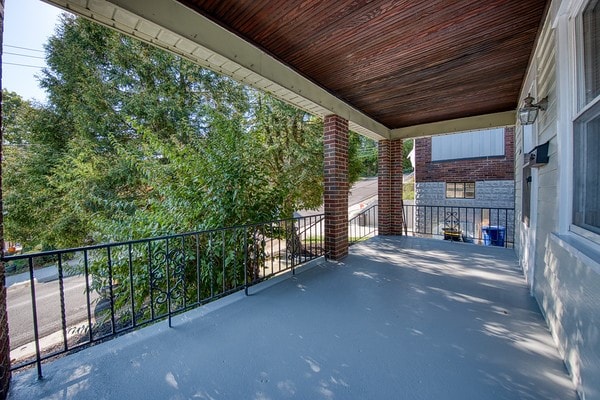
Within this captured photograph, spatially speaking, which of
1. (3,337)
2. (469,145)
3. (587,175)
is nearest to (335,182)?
(587,175)

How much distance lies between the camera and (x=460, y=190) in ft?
30.5

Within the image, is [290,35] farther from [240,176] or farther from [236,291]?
[236,291]

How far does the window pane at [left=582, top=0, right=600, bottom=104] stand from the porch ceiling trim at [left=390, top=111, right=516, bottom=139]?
145 inches

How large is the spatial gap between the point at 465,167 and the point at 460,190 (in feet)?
2.72

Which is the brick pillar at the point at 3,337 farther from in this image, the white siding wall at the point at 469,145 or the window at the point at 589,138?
the white siding wall at the point at 469,145

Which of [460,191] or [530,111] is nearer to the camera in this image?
[530,111]

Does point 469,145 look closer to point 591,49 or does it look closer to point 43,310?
point 591,49

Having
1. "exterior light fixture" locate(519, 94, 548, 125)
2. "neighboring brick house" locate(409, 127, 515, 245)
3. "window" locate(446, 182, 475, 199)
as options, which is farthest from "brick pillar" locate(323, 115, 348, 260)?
"window" locate(446, 182, 475, 199)

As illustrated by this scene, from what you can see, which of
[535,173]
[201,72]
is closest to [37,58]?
[201,72]

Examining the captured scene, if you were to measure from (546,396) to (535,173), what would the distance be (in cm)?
212

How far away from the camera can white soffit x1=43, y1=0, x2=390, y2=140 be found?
6.00 feet

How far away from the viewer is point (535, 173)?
8.71ft

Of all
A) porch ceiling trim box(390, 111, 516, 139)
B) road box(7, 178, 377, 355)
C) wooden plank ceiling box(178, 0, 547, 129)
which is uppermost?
wooden plank ceiling box(178, 0, 547, 129)

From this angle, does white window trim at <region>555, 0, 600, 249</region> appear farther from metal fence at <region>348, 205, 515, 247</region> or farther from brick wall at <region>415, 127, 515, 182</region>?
brick wall at <region>415, 127, 515, 182</region>
